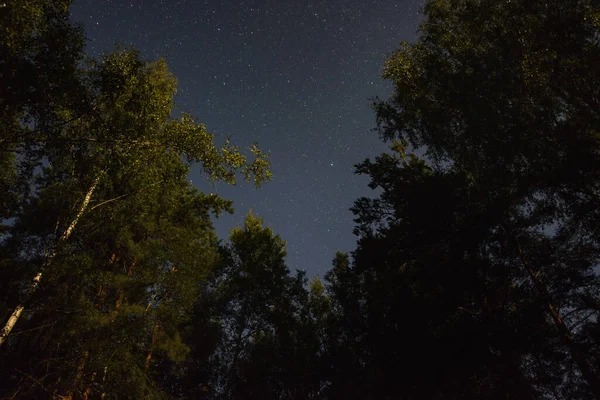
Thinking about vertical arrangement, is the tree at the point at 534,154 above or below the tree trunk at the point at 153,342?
above

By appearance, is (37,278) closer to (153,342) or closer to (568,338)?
(153,342)

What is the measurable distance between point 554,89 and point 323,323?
732 inches

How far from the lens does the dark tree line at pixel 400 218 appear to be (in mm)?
8844

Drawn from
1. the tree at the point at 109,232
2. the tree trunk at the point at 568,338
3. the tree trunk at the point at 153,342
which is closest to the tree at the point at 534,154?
the tree trunk at the point at 568,338

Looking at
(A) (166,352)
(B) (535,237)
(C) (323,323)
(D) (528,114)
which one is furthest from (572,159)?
(C) (323,323)

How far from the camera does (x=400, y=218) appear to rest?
46.0ft

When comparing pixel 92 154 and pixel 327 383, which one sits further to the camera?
pixel 327 383

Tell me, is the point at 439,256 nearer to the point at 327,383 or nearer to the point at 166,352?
the point at 166,352

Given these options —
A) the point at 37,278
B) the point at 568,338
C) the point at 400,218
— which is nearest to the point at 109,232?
the point at 37,278

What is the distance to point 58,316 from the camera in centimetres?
1103

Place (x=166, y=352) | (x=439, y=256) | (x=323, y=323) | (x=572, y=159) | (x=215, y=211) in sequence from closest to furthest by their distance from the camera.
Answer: (x=572, y=159), (x=439, y=256), (x=166, y=352), (x=215, y=211), (x=323, y=323)

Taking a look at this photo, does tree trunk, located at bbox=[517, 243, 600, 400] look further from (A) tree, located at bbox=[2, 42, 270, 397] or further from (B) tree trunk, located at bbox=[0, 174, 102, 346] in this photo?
(B) tree trunk, located at bbox=[0, 174, 102, 346]

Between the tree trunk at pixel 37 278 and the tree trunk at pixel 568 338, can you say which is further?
the tree trunk at pixel 568 338

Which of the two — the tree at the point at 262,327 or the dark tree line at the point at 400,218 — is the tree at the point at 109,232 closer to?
the dark tree line at the point at 400,218
